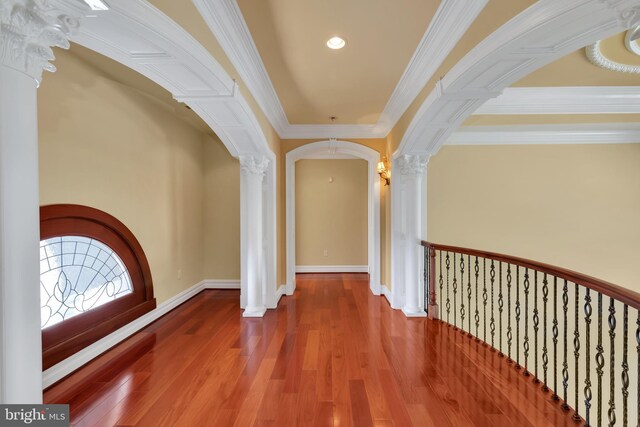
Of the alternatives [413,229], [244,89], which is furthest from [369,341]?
[244,89]

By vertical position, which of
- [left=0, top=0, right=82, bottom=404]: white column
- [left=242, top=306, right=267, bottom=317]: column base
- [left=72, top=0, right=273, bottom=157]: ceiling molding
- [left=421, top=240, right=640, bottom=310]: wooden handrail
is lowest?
[left=242, top=306, right=267, bottom=317]: column base

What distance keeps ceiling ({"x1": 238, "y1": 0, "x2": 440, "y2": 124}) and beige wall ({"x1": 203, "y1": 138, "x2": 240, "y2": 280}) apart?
5.95 feet

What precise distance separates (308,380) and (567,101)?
4537mm

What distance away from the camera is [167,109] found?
141 inches

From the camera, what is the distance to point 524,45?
1.57m

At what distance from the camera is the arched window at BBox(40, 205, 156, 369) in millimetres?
2131

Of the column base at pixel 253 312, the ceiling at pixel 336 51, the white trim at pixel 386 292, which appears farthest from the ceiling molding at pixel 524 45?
the column base at pixel 253 312

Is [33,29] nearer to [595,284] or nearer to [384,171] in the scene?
[595,284]

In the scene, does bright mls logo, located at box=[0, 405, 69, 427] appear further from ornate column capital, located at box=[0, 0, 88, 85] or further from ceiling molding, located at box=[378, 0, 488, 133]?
ceiling molding, located at box=[378, 0, 488, 133]

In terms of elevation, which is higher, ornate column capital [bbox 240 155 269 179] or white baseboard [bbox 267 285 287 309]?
ornate column capital [bbox 240 155 269 179]

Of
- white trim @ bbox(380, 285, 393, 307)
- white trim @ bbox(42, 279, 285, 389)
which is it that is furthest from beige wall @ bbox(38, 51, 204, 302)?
white trim @ bbox(380, 285, 393, 307)

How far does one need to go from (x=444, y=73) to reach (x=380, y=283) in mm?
3286

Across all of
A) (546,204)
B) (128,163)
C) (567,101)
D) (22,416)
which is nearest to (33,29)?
(22,416)

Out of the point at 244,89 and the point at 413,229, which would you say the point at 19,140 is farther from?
the point at 413,229
